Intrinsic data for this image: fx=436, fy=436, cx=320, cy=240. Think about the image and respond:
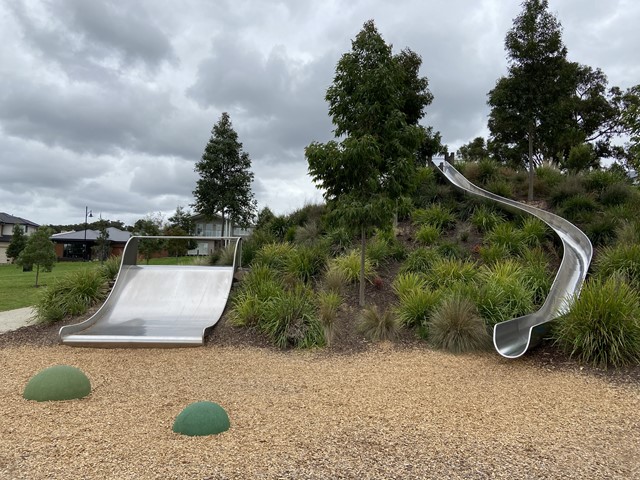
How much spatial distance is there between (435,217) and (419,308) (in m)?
4.92

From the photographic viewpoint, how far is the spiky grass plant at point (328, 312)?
277 inches

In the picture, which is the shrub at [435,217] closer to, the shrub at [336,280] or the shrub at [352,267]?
the shrub at [352,267]

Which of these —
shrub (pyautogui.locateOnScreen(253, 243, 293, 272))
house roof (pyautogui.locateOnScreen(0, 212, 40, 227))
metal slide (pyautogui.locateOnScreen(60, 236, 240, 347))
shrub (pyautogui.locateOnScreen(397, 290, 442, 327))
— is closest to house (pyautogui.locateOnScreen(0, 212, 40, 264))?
house roof (pyautogui.locateOnScreen(0, 212, 40, 227))

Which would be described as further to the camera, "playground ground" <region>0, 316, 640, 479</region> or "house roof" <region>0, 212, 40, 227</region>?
"house roof" <region>0, 212, 40, 227</region>

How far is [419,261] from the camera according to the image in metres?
9.26

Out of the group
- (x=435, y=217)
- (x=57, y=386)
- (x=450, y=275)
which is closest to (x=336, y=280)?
(x=450, y=275)

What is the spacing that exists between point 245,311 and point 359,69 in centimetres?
477

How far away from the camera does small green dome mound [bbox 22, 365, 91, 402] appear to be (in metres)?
4.32

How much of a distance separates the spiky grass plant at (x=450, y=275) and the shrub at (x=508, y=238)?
5.36 feet

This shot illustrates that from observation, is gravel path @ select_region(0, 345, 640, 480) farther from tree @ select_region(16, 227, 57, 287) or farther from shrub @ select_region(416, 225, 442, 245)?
tree @ select_region(16, 227, 57, 287)

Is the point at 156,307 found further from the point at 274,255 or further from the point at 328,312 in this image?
the point at 328,312

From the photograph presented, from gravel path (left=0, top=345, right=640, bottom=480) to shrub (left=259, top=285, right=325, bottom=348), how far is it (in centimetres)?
88

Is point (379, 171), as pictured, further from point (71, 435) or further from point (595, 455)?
point (71, 435)

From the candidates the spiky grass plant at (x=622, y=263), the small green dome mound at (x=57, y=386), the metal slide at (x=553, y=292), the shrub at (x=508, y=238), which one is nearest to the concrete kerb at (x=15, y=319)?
the small green dome mound at (x=57, y=386)
